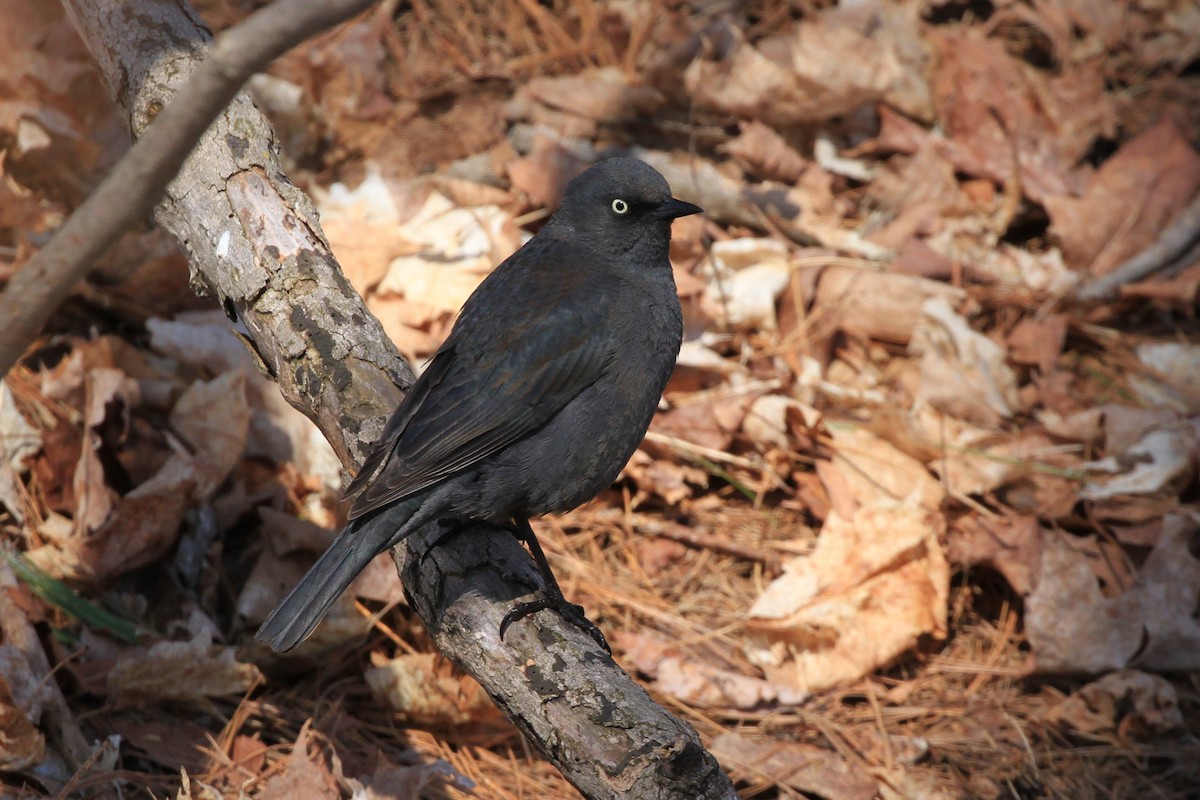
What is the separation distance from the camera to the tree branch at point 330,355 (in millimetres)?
2805

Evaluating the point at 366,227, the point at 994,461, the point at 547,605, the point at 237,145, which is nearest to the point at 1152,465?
the point at 994,461

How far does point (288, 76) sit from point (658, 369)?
12.6ft

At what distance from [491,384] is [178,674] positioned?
58.0 inches

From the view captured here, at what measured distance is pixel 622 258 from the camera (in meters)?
3.99

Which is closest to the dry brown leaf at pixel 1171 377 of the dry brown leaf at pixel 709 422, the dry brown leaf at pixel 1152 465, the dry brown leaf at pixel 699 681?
the dry brown leaf at pixel 1152 465

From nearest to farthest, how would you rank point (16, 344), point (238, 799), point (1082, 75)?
point (16, 344) < point (238, 799) < point (1082, 75)

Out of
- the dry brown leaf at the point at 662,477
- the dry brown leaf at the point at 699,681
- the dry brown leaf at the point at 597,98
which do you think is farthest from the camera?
the dry brown leaf at the point at 597,98

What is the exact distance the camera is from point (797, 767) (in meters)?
3.88

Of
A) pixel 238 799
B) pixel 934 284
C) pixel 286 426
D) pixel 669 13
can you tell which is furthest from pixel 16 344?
pixel 669 13

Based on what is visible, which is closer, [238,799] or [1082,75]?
[238,799]

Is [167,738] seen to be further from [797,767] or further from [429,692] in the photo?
[797,767]

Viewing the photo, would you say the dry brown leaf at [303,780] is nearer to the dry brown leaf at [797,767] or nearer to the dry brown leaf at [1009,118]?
the dry brown leaf at [797,767]

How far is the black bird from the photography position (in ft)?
10.1

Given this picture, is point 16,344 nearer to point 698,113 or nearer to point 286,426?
point 286,426
